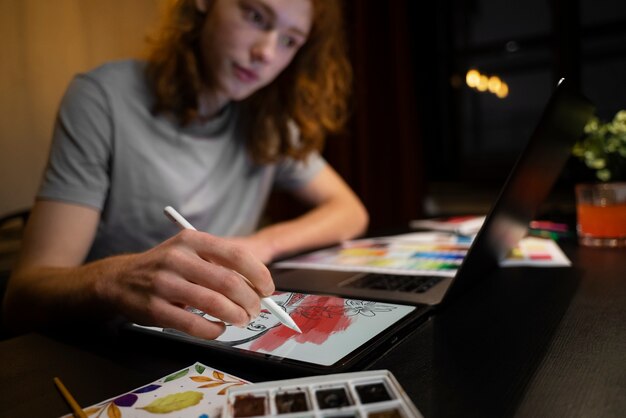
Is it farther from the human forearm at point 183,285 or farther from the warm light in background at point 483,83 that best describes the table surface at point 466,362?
the warm light in background at point 483,83

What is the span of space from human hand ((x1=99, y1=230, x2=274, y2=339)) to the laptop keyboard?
Result: 267 mm

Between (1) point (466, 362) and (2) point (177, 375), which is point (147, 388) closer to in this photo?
(2) point (177, 375)

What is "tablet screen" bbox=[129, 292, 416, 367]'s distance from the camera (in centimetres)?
45

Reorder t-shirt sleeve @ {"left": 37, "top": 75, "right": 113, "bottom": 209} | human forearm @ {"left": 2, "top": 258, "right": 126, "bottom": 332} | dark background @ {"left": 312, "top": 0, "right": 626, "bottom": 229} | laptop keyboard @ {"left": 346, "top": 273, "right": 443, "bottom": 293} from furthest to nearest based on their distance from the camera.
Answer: dark background @ {"left": 312, "top": 0, "right": 626, "bottom": 229}
t-shirt sleeve @ {"left": 37, "top": 75, "right": 113, "bottom": 209}
laptop keyboard @ {"left": 346, "top": 273, "right": 443, "bottom": 293}
human forearm @ {"left": 2, "top": 258, "right": 126, "bottom": 332}

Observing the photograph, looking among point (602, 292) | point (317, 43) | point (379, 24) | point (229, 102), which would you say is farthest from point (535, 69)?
point (602, 292)

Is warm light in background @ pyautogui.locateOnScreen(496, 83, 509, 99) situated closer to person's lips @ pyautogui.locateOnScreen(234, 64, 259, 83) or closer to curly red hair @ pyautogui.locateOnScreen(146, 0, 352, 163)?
curly red hair @ pyautogui.locateOnScreen(146, 0, 352, 163)

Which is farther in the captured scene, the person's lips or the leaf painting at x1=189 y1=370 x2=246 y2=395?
the person's lips

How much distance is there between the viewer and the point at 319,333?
49 cm

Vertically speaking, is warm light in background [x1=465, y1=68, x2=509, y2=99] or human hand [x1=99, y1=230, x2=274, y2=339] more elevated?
warm light in background [x1=465, y1=68, x2=509, y2=99]

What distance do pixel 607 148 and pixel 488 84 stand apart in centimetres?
191

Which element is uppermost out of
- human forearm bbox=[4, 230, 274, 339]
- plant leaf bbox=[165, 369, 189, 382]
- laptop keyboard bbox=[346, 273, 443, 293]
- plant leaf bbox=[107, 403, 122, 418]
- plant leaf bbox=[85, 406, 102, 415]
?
human forearm bbox=[4, 230, 274, 339]

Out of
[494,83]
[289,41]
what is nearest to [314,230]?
[289,41]

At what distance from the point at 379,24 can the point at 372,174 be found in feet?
2.71

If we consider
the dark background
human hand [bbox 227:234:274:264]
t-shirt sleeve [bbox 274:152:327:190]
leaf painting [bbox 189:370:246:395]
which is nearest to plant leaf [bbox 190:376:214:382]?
leaf painting [bbox 189:370:246:395]
